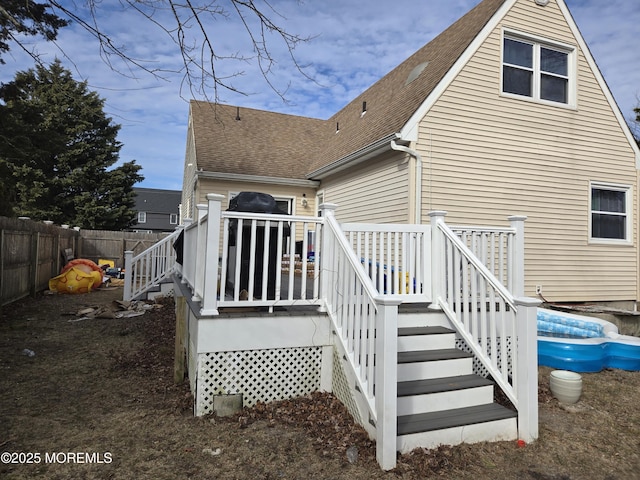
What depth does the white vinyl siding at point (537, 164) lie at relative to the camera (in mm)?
7707

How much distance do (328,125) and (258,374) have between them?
12.6 metres

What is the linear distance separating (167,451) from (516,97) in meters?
8.81

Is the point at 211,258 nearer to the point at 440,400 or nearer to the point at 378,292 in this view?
the point at 378,292

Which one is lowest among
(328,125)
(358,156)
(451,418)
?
(451,418)

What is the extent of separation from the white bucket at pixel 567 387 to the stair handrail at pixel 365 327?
2.12 meters

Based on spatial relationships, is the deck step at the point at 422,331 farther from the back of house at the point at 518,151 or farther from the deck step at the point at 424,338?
the back of house at the point at 518,151

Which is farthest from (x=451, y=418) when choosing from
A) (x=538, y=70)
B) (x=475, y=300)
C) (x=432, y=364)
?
(x=538, y=70)

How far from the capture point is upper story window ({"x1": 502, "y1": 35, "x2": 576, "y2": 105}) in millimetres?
8227

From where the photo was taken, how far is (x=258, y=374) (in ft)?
12.3

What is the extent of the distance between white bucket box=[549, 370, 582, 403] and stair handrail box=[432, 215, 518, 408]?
0.47 meters

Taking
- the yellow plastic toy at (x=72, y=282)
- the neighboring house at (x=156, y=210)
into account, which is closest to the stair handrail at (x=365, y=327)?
the yellow plastic toy at (x=72, y=282)

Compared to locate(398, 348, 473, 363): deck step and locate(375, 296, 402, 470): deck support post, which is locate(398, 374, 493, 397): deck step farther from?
locate(375, 296, 402, 470): deck support post

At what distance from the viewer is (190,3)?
307cm

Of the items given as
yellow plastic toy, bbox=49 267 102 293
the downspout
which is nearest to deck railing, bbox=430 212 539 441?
the downspout
